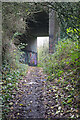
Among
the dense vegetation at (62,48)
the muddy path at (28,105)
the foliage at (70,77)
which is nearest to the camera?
the dense vegetation at (62,48)

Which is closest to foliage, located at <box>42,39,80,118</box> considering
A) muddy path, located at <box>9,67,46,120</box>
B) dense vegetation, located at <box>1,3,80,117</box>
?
dense vegetation, located at <box>1,3,80,117</box>

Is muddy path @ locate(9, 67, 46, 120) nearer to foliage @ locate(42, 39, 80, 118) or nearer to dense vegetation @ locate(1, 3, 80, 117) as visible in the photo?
dense vegetation @ locate(1, 3, 80, 117)

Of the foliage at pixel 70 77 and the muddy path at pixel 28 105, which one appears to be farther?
the foliage at pixel 70 77

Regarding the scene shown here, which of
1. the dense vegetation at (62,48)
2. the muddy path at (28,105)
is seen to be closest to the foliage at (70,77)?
the dense vegetation at (62,48)

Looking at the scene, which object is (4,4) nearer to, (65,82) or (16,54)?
(65,82)

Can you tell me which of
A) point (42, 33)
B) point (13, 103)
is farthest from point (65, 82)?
point (42, 33)

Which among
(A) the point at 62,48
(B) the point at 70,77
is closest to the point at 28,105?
(B) the point at 70,77

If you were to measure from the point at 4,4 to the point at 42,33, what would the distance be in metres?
9.77

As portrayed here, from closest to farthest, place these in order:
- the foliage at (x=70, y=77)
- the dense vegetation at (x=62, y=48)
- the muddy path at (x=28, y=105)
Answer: the dense vegetation at (x=62, y=48) < the muddy path at (x=28, y=105) < the foliage at (x=70, y=77)

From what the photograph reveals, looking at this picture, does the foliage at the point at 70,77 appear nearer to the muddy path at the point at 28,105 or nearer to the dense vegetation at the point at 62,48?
the dense vegetation at the point at 62,48

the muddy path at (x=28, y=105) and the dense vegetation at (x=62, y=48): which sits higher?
the dense vegetation at (x=62, y=48)

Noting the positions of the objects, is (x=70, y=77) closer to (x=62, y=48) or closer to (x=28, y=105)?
(x=28, y=105)

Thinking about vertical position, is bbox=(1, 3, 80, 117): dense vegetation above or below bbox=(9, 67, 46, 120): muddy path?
above

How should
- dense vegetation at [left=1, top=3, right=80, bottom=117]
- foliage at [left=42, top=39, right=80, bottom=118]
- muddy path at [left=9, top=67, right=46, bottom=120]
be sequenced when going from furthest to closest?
foliage at [left=42, top=39, right=80, bottom=118], muddy path at [left=9, top=67, right=46, bottom=120], dense vegetation at [left=1, top=3, right=80, bottom=117]
